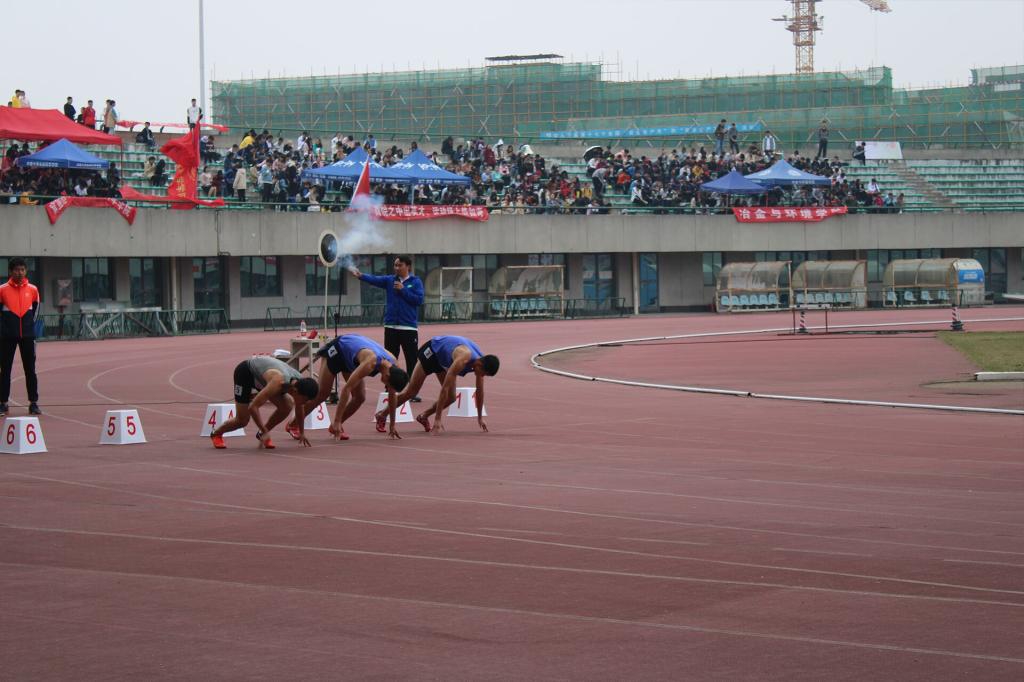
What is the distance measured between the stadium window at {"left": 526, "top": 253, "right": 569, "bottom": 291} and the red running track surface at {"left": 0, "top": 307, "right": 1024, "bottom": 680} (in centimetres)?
4041

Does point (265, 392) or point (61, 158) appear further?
point (61, 158)

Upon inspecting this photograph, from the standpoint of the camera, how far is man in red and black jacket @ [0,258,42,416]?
17.6 metres

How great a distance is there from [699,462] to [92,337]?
105 ft

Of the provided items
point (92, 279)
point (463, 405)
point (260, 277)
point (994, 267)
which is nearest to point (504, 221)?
point (260, 277)

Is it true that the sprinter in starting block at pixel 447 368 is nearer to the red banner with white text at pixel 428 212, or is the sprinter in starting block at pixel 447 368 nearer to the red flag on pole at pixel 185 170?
the red flag on pole at pixel 185 170

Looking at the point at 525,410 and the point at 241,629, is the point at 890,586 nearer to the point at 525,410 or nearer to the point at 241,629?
the point at 241,629

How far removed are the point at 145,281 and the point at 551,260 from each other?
58.7 feet

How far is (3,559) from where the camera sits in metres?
8.32

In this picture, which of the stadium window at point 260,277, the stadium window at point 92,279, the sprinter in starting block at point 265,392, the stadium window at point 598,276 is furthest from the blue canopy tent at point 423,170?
the sprinter in starting block at point 265,392

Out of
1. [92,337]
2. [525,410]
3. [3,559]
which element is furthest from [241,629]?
[92,337]

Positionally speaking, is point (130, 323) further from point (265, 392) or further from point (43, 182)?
point (265, 392)

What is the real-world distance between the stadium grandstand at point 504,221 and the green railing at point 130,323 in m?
0.09

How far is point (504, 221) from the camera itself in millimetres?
53906

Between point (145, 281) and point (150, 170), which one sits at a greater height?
point (150, 170)
